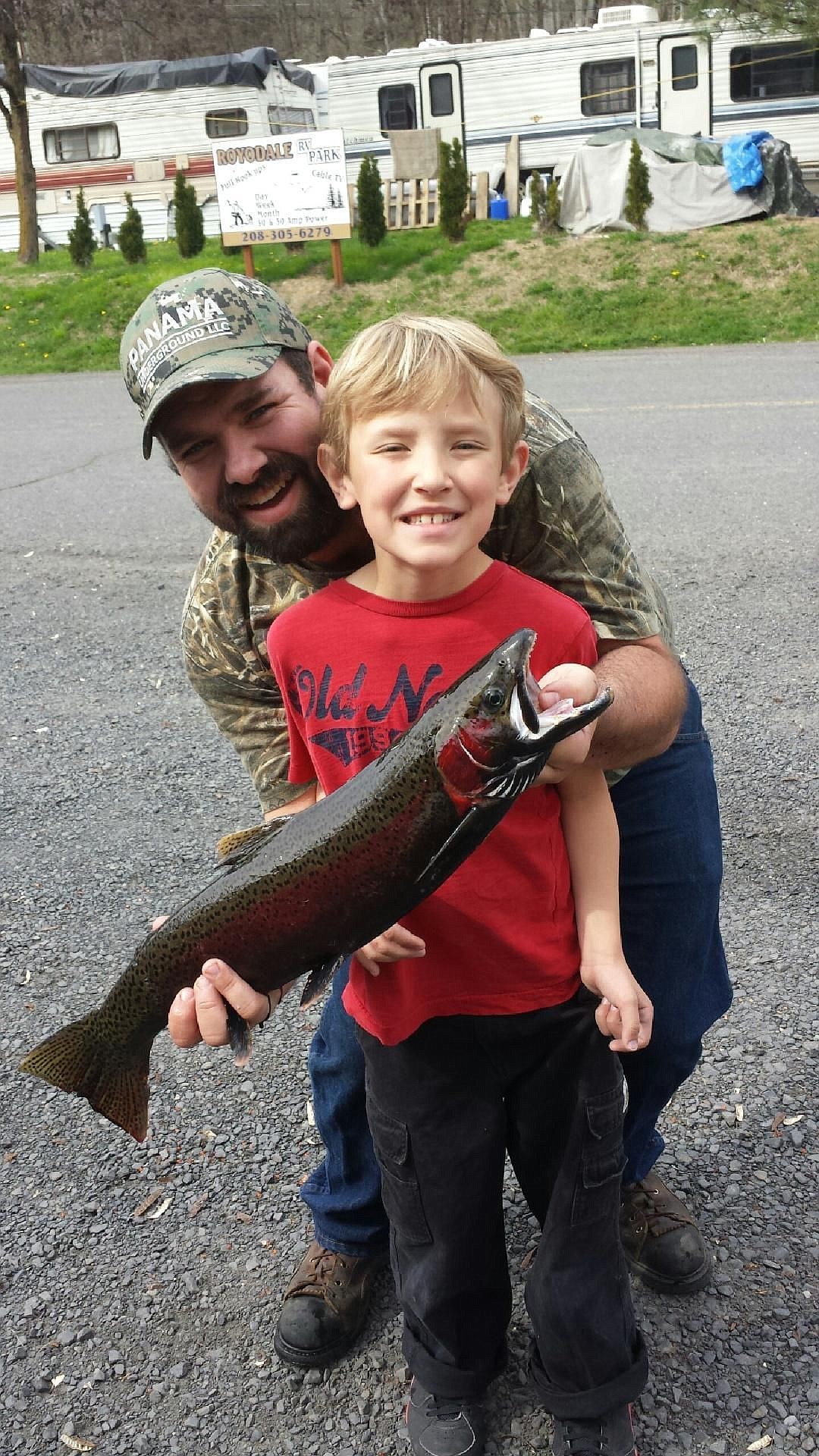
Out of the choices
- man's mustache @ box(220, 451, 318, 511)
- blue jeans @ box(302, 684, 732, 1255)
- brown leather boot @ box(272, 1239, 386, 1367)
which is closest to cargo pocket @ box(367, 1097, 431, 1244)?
blue jeans @ box(302, 684, 732, 1255)

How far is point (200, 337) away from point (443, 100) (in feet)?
94.3

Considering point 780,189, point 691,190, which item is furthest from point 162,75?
point 780,189

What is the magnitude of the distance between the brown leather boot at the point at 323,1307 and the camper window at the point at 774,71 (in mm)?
27295

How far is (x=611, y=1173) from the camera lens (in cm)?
231

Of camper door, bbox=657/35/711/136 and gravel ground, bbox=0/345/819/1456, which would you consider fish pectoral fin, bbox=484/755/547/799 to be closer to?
gravel ground, bbox=0/345/819/1456

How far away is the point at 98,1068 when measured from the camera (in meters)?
2.25

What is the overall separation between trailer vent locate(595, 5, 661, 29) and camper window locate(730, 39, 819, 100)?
6.68 ft

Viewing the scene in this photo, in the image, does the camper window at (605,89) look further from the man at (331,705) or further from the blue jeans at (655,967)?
the blue jeans at (655,967)

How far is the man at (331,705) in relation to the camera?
240 centimetres

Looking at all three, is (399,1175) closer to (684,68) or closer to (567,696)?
(567,696)

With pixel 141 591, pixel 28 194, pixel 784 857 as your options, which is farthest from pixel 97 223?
pixel 784 857

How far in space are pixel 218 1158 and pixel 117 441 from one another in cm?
1098

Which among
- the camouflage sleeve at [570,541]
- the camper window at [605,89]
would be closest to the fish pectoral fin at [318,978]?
the camouflage sleeve at [570,541]

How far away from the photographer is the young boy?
80.7 inches
